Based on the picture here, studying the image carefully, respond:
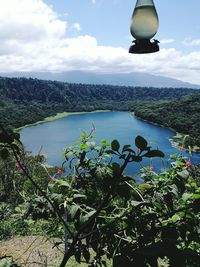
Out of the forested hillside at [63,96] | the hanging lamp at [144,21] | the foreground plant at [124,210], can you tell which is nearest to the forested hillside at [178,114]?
the forested hillside at [63,96]

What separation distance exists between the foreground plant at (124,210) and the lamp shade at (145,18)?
58 cm

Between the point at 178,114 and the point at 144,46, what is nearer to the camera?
the point at 144,46

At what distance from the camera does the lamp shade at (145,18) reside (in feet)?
4.54

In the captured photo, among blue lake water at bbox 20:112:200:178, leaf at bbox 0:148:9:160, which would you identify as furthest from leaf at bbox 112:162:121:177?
blue lake water at bbox 20:112:200:178

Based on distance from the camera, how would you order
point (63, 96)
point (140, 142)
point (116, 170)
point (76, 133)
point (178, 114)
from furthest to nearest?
point (63, 96), point (178, 114), point (76, 133), point (116, 170), point (140, 142)

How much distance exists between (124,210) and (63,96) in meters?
130

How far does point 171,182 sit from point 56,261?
7.97 metres

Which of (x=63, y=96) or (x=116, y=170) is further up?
(x=116, y=170)

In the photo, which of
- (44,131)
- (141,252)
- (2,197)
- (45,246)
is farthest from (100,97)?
(141,252)

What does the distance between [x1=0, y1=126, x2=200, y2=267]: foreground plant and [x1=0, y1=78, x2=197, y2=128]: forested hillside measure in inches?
3699

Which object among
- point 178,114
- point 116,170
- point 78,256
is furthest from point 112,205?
point 178,114

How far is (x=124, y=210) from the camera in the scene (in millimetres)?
1238

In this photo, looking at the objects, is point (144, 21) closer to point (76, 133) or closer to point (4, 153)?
point (4, 153)

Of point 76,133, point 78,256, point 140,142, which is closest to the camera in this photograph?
point 140,142
